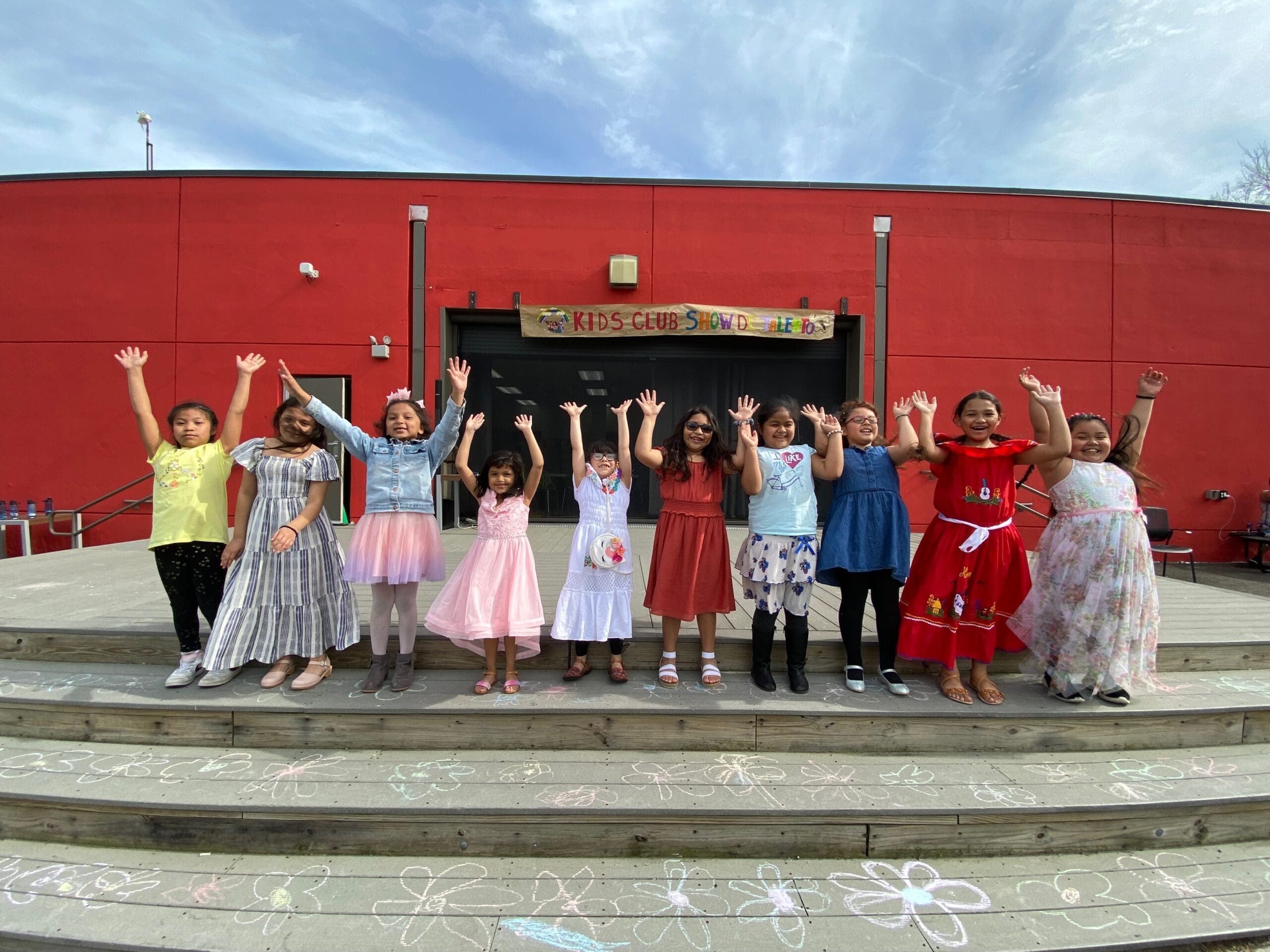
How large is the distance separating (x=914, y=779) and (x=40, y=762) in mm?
3968

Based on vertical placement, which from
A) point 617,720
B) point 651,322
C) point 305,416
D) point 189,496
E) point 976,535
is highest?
point 651,322

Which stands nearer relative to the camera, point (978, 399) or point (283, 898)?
point (283, 898)

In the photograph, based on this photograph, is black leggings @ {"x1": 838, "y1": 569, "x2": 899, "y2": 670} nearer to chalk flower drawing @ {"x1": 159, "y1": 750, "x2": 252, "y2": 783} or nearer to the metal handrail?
chalk flower drawing @ {"x1": 159, "y1": 750, "x2": 252, "y2": 783}

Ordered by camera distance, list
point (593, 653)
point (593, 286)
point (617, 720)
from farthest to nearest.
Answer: point (593, 286) → point (593, 653) → point (617, 720)

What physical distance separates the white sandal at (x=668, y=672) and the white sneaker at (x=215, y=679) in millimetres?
2277

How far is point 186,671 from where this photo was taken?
10.0 feet

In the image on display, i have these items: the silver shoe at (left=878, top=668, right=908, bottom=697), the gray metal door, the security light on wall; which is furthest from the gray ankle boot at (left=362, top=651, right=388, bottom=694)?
the security light on wall

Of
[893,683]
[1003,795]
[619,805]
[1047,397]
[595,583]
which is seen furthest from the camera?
[595,583]

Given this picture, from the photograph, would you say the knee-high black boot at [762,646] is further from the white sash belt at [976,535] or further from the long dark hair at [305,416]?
the long dark hair at [305,416]

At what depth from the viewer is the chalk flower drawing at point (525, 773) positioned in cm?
250

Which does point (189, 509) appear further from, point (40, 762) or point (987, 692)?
point (987, 692)

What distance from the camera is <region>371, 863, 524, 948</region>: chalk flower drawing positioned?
1.90 m

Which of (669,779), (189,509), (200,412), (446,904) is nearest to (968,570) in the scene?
(669,779)

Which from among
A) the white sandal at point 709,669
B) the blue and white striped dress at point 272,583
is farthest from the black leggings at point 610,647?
the blue and white striped dress at point 272,583
